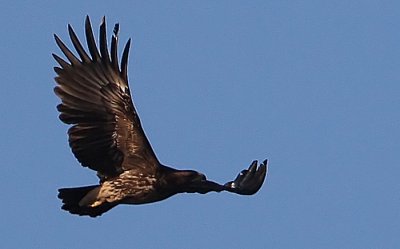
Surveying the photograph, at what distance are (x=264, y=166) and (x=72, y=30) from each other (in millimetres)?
3944

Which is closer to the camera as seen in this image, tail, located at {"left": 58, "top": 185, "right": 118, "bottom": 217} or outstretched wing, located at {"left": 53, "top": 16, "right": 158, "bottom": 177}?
tail, located at {"left": 58, "top": 185, "right": 118, "bottom": 217}

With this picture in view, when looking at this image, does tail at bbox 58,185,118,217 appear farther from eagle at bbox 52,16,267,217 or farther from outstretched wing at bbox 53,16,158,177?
outstretched wing at bbox 53,16,158,177

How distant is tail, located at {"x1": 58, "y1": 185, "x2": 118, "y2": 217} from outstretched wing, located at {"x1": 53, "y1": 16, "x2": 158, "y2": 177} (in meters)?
0.34

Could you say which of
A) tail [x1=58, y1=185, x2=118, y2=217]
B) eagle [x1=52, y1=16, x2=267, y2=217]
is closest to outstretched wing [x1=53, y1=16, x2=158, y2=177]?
eagle [x1=52, y1=16, x2=267, y2=217]

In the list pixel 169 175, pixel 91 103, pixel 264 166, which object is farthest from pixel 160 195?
pixel 264 166

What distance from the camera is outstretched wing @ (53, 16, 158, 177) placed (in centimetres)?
1612

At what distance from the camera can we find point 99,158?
53.2 ft

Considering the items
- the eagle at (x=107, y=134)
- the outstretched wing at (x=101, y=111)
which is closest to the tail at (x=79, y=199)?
the eagle at (x=107, y=134)

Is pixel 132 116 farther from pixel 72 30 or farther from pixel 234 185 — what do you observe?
pixel 234 185

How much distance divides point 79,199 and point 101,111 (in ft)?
3.79

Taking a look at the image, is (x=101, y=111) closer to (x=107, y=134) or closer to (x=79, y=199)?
(x=107, y=134)

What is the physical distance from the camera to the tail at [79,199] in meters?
15.9

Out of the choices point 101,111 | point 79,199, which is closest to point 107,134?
point 101,111

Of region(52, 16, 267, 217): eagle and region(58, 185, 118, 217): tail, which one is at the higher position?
region(52, 16, 267, 217): eagle
